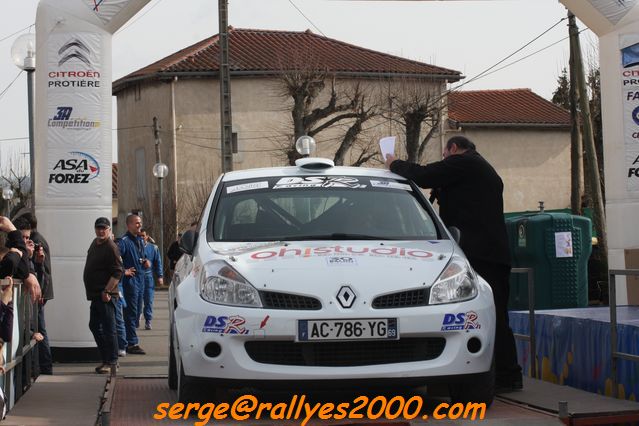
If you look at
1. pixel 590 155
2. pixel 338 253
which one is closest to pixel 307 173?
pixel 338 253

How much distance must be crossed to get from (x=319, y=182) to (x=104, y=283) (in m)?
5.16

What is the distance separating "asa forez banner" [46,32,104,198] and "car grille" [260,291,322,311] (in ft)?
22.4

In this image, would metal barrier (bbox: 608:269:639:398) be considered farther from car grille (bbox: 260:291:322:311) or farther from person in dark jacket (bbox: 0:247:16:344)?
person in dark jacket (bbox: 0:247:16:344)

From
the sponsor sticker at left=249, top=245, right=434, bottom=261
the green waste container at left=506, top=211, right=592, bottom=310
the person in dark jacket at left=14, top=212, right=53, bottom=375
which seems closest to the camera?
the sponsor sticker at left=249, top=245, right=434, bottom=261

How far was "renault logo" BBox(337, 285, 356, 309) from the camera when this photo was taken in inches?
276

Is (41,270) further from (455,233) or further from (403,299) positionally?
(403,299)

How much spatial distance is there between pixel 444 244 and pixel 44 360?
602 centimetres

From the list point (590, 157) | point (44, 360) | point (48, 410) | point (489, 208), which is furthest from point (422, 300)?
point (590, 157)

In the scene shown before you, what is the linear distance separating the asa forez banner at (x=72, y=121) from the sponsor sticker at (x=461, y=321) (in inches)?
283

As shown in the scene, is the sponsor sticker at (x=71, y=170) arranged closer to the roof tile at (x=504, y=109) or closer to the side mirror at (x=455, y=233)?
the side mirror at (x=455, y=233)

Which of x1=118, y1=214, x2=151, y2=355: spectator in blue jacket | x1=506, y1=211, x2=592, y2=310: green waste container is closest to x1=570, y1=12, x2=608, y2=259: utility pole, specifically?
x1=118, y1=214, x2=151, y2=355: spectator in blue jacket

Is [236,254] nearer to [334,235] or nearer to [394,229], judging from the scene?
[334,235]

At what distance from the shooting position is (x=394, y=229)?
8.27 meters

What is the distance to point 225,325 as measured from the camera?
704 cm
